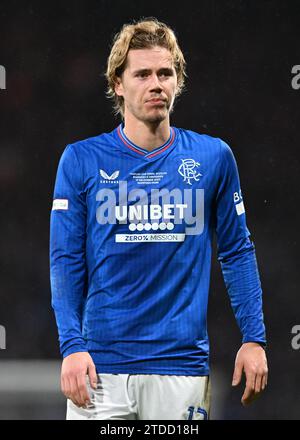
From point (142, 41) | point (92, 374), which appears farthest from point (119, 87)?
point (92, 374)

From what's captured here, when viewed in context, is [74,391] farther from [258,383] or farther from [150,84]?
[150,84]

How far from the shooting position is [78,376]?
10.5ft

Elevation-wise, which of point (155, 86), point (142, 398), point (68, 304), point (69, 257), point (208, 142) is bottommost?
point (142, 398)

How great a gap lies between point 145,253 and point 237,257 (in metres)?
0.35

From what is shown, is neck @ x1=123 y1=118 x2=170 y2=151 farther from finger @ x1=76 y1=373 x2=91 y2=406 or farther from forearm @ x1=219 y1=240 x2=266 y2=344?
finger @ x1=76 y1=373 x2=91 y2=406

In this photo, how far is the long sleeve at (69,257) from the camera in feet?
10.8

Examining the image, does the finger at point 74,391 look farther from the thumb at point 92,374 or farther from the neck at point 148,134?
the neck at point 148,134

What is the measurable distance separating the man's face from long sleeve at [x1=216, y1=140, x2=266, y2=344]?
29cm

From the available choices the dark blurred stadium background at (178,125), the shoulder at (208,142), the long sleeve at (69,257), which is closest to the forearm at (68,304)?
the long sleeve at (69,257)

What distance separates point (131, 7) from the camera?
5504mm

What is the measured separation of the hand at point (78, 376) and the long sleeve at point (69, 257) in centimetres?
4

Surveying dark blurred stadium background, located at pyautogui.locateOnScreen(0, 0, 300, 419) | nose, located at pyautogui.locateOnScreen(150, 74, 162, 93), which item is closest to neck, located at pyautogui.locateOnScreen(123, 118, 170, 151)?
nose, located at pyautogui.locateOnScreen(150, 74, 162, 93)

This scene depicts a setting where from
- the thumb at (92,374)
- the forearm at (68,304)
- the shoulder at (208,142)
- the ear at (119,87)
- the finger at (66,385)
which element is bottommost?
the finger at (66,385)

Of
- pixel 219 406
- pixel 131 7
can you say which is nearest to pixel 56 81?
pixel 131 7
